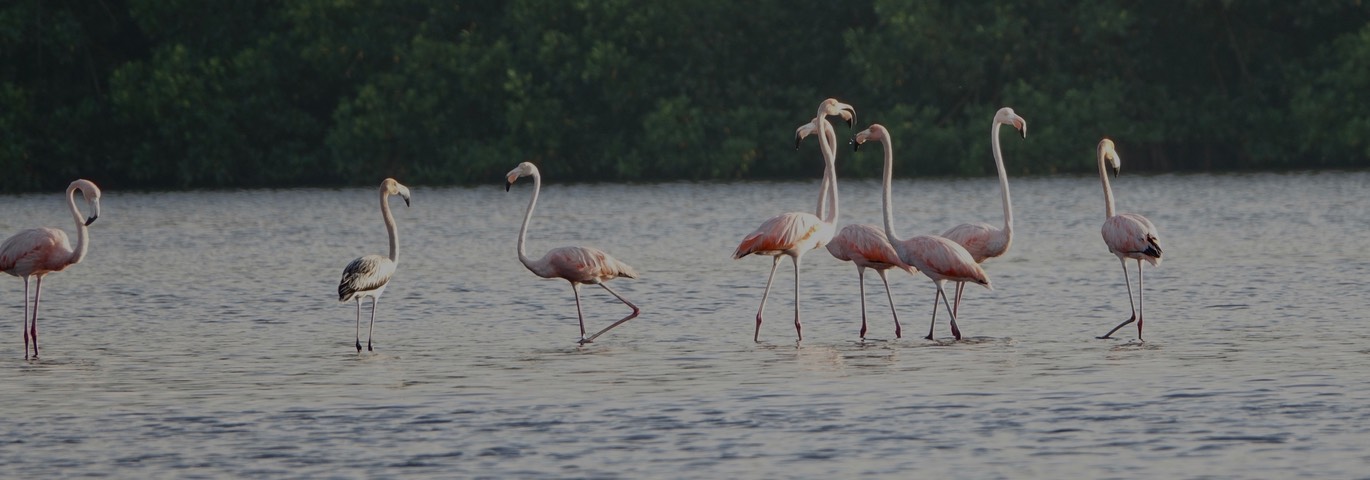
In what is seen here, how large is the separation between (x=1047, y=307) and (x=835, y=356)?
3.33 meters

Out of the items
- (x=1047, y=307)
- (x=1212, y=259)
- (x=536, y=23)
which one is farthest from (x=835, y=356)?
(x=536, y=23)

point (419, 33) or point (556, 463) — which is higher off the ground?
point (419, 33)

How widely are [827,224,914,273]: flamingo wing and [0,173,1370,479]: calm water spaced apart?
0.50m

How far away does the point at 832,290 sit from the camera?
55.1 ft

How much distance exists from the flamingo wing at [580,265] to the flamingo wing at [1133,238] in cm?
307

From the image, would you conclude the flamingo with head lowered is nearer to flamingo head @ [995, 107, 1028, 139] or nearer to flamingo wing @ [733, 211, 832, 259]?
flamingo head @ [995, 107, 1028, 139]

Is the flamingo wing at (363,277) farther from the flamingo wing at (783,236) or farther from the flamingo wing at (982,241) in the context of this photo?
the flamingo wing at (982,241)

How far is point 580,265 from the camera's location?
12.8 metres

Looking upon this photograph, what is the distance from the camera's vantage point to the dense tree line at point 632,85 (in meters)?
43.3

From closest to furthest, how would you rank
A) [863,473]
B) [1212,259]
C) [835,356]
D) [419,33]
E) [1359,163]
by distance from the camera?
[863,473], [835,356], [1212,259], [1359,163], [419,33]

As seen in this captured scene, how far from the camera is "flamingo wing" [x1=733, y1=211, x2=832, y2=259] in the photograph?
12.6 meters

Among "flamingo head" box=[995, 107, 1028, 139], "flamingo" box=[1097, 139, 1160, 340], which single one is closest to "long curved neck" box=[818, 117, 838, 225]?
"flamingo head" box=[995, 107, 1028, 139]

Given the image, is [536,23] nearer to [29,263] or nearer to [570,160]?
[570,160]

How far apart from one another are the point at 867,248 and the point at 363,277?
3.06 meters
